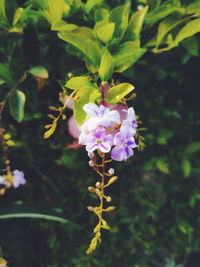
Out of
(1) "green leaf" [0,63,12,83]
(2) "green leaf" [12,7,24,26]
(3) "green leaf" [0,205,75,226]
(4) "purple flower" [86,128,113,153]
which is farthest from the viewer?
(3) "green leaf" [0,205,75,226]

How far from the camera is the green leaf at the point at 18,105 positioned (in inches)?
33.4

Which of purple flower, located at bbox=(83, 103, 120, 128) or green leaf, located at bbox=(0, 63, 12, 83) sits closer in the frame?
purple flower, located at bbox=(83, 103, 120, 128)

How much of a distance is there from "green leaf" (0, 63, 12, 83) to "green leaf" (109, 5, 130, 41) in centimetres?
29

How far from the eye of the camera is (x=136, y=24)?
0.80m

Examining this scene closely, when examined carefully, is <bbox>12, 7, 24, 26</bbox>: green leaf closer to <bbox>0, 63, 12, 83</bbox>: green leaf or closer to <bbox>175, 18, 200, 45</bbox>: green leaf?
<bbox>0, 63, 12, 83</bbox>: green leaf

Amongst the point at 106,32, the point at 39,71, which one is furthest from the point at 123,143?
the point at 39,71

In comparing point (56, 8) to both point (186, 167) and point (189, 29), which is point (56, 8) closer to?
point (189, 29)

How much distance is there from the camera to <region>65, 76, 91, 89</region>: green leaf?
2.34 ft

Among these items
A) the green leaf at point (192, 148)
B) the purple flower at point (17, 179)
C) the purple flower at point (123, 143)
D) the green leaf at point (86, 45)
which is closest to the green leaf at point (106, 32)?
the green leaf at point (86, 45)

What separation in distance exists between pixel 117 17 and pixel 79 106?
0.75 feet

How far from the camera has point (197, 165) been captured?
4.02 feet

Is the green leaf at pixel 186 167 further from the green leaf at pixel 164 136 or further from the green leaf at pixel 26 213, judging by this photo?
the green leaf at pixel 26 213

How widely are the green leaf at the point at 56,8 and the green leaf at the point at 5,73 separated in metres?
0.20

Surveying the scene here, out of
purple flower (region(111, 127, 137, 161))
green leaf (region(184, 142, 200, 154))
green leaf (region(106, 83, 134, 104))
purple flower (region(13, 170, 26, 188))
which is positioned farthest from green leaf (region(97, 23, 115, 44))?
green leaf (region(184, 142, 200, 154))
